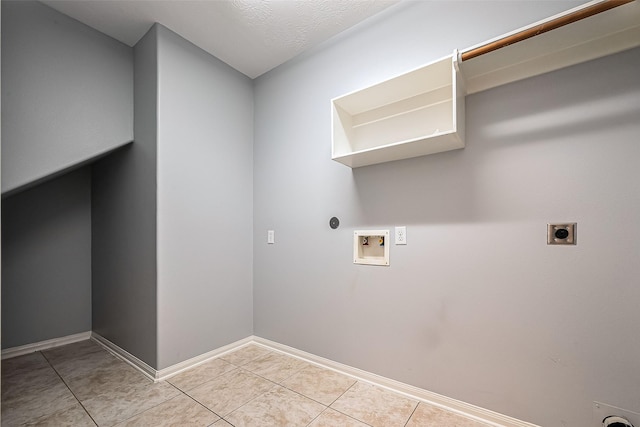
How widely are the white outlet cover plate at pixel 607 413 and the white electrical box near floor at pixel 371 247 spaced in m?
1.17

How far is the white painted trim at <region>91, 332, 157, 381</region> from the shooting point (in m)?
2.05

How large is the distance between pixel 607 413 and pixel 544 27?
1.74 metres

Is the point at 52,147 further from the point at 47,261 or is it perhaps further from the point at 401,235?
the point at 401,235

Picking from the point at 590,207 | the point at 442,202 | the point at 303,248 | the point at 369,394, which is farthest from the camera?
the point at 303,248

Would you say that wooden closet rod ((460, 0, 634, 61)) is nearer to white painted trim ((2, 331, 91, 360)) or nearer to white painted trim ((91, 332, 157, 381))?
white painted trim ((91, 332, 157, 381))

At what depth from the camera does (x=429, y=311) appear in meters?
1.72

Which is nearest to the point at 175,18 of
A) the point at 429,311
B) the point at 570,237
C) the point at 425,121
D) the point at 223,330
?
the point at 425,121

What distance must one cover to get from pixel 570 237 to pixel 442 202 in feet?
2.01

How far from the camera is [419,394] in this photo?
174 centimetres

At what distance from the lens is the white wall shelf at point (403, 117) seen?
5.03ft

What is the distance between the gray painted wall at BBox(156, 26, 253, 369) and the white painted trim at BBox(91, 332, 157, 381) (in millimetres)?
139

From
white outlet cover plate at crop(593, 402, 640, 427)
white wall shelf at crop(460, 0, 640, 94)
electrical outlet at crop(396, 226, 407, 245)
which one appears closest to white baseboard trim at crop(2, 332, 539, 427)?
white outlet cover plate at crop(593, 402, 640, 427)

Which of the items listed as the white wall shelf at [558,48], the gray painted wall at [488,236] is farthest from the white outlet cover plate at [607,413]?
the white wall shelf at [558,48]

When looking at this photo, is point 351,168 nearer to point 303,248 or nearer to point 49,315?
point 303,248
